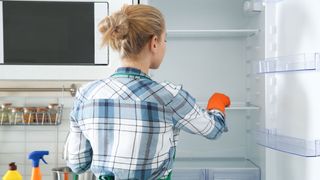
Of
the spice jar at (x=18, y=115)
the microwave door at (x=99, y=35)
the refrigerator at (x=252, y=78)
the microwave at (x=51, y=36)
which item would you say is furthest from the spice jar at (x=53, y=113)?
the refrigerator at (x=252, y=78)

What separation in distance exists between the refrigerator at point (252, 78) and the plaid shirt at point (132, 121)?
14.0 inches

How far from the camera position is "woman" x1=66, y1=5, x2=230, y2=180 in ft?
4.41

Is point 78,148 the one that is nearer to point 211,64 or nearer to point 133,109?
point 133,109

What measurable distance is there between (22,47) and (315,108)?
44.7 inches

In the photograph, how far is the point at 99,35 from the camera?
183 cm

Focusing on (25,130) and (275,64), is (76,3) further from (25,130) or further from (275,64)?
(275,64)

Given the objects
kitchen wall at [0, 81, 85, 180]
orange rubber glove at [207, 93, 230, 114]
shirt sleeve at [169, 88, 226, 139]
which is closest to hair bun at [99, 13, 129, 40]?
shirt sleeve at [169, 88, 226, 139]

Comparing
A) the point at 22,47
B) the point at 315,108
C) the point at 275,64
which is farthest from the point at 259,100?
the point at 22,47

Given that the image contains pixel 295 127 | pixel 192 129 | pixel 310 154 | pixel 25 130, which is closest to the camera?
pixel 310 154

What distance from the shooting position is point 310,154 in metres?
1.34

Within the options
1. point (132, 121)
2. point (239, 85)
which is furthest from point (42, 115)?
point (239, 85)

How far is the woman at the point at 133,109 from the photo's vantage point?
4.41ft

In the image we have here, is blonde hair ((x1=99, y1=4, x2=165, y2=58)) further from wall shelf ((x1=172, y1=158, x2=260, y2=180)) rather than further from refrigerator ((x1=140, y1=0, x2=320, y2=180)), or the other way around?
wall shelf ((x1=172, y1=158, x2=260, y2=180))

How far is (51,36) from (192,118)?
728 millimetres
